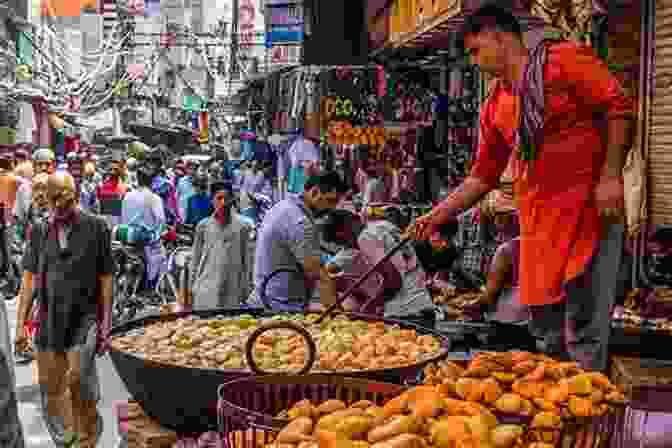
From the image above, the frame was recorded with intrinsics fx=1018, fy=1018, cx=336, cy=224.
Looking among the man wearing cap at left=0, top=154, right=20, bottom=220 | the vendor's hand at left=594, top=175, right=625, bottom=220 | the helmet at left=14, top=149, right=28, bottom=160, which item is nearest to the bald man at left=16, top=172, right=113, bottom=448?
the vendor's hand at left=594, top=175, right=625, bottom=220

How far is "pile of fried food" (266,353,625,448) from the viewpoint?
236 cm

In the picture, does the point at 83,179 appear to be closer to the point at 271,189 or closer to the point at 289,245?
the point at 271,189

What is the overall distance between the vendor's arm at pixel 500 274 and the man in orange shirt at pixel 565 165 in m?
3.40

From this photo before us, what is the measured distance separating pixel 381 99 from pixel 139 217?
3.78 metres

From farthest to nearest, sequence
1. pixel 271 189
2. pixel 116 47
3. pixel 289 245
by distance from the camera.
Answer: pixel 116 47 < pixel 271 189 < pixel 289 245

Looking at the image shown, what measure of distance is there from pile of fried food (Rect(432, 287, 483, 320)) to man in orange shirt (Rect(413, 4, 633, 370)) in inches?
139

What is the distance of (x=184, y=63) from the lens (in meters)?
81.7

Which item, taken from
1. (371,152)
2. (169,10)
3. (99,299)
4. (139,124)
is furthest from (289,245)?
(139,124)

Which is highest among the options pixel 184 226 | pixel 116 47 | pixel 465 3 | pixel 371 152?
pixel 116 47

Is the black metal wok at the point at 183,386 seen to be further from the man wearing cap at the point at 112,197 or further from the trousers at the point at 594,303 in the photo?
the man wearing cap at the point at 112,197

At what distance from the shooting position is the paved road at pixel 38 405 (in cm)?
848

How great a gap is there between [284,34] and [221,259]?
12943 millimetres

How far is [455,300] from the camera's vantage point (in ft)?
28.3

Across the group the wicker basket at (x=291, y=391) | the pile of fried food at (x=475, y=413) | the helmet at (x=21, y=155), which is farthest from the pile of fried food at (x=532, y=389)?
the helmet at (x=21, y=155)
